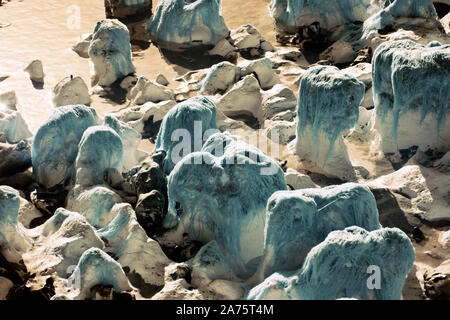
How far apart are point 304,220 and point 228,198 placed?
1.37m

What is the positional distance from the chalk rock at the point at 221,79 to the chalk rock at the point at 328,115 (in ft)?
9.07

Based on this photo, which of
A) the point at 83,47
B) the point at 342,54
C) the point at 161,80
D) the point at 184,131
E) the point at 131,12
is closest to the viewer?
the point at 184,131

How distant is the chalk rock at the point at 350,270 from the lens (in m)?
7.58

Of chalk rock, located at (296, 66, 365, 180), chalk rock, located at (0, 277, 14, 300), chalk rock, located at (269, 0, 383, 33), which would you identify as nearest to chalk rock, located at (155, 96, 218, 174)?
chalk rock, located at (296, 66, 365, 180)

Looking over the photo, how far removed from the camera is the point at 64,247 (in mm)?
9438

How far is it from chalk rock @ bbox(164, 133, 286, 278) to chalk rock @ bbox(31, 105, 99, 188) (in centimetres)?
237

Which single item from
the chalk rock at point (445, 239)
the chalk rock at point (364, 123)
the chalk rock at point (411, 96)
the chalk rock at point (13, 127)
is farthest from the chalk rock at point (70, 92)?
the chalk rock at point (445, 239)

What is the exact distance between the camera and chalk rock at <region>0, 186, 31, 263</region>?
31.1 ft

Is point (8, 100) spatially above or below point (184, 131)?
below

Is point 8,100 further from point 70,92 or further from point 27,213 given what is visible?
point 27,213

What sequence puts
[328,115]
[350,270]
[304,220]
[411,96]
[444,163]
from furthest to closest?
[411,96]
[328,115]
[444,163]
[304,220]
[350,270]

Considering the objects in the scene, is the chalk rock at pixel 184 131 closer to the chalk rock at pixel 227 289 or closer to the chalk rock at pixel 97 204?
the chalk rock at pixel 97 204

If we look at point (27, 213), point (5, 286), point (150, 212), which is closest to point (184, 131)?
point (150, 212)

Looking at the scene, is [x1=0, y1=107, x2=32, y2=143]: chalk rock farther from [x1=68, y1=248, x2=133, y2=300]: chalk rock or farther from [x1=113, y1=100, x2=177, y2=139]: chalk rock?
[x1=68, y1=248, x2=133, y2=300]: chalk rock
